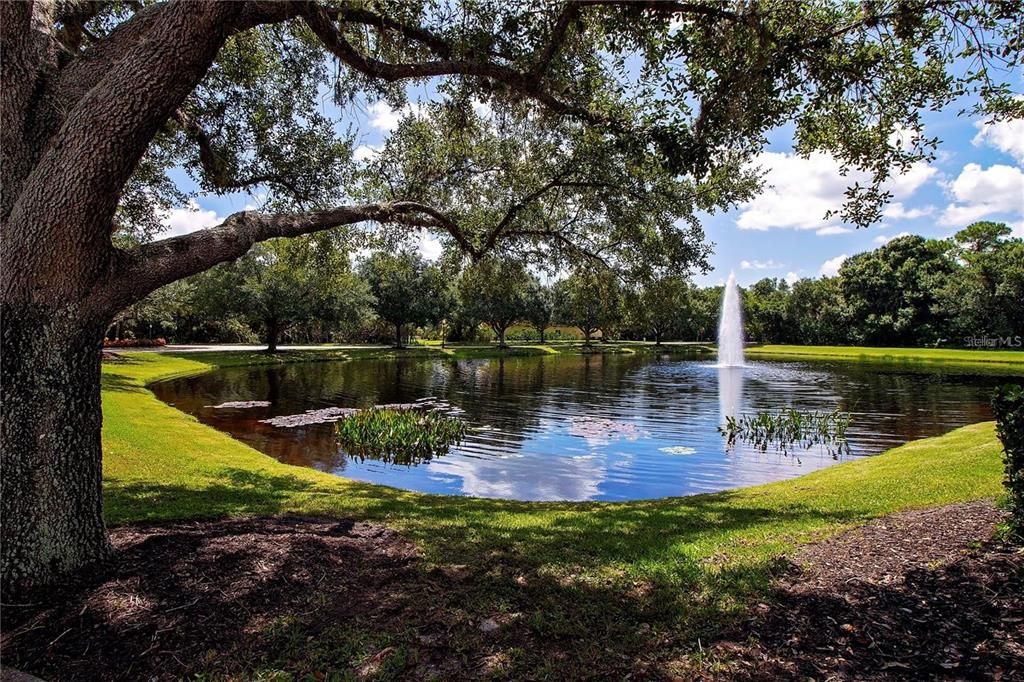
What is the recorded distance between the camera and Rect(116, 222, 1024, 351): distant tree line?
38.8ft

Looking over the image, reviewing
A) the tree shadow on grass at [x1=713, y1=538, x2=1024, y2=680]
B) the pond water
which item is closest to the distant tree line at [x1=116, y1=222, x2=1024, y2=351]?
the pond water

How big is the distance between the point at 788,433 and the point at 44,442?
57.5ft

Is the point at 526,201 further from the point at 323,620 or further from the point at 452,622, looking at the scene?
the point at 323,620

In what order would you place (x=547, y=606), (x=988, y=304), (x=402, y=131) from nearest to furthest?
(x=547, y=606) < (x=402, y=131) < (x=988, y=304)

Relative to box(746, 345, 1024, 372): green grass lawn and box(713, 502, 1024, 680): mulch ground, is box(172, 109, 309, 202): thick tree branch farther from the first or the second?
box(746, 345, 1024, 372): green grass lawn

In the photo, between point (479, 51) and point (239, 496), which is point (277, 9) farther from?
point (239, 496)

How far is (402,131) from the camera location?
34.2 feet

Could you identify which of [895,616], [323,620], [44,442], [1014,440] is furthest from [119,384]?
[1014,440]

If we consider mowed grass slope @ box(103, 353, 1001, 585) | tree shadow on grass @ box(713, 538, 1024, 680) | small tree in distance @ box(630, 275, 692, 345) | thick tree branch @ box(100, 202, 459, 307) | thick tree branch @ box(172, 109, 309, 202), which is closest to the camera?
tree shadow on grass @ box(713, 538, 1024, 680)

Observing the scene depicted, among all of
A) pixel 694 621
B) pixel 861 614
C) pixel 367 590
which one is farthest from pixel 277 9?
pixel 861 614

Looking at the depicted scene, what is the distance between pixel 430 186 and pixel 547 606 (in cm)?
878

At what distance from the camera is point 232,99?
8844 mm

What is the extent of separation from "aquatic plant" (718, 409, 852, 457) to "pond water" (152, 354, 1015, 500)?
44cm

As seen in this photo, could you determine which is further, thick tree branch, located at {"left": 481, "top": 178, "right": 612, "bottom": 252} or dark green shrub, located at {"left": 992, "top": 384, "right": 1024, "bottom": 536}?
thick tree branch, located at {"left": 481, "top": 178, "right": 612, "bottom": 252}
